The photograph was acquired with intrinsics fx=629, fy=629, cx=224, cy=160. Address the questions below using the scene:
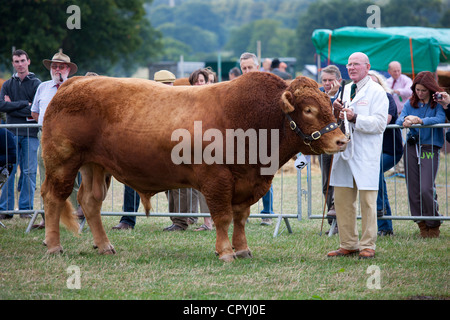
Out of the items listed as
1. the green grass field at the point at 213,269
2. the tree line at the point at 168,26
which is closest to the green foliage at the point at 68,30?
the tree line at the point at 168,26

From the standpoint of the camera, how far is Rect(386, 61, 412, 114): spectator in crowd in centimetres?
1390

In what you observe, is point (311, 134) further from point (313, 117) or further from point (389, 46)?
point (389, 46)

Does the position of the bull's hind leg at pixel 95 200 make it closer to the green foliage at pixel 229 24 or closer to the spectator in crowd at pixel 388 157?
the spectator in crowd at pixel 388 157

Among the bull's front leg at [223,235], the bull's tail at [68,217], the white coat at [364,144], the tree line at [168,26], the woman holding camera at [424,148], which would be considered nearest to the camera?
the bull's front leg at [223,235]

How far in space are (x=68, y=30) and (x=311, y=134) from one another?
3080 cm

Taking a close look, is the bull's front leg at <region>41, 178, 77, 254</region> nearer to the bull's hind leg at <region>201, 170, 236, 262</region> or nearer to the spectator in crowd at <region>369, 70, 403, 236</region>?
the bull's hind leg at <region>201, 170, 236, 262</region>

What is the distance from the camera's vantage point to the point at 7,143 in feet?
28.3

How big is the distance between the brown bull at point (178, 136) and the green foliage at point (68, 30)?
25.2m

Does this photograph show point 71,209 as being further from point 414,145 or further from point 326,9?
point 326,9

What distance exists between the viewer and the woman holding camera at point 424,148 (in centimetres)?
812

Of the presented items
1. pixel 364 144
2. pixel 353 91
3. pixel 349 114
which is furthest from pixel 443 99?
pixel 349 114

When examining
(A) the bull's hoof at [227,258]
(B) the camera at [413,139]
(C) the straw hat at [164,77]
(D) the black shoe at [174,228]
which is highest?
(C) the straw hat at [164,77]
